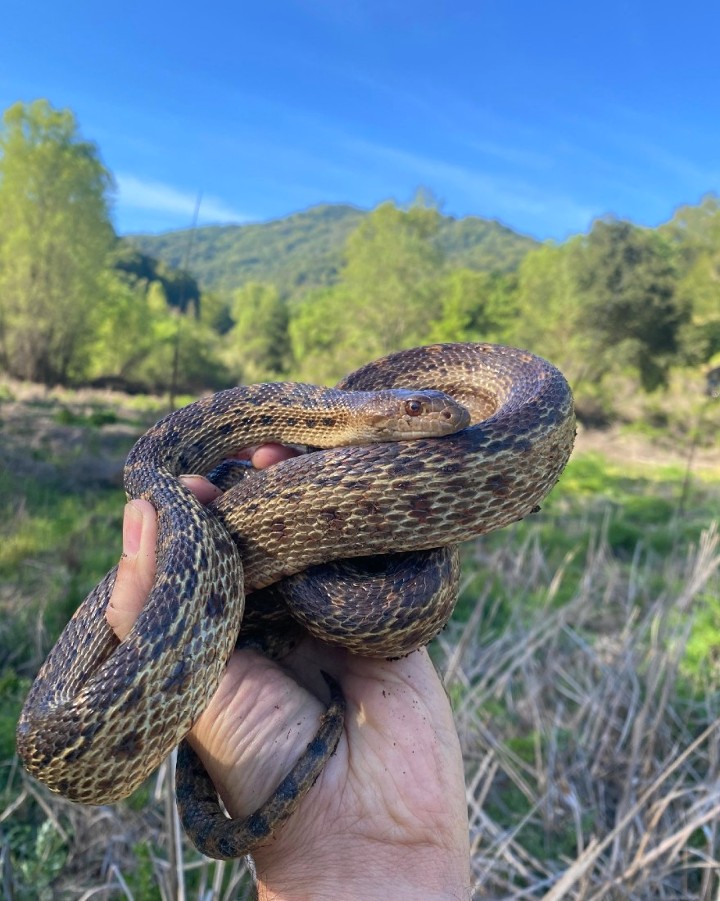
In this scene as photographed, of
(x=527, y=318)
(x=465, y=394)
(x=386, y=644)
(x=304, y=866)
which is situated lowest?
(x=304, y=866)

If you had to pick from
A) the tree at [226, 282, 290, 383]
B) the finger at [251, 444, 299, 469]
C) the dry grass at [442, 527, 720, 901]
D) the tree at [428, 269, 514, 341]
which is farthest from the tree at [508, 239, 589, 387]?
the finger at [251, 444, 299, 469]

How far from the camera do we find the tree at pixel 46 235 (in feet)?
124

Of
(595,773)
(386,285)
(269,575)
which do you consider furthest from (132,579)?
(386,285)

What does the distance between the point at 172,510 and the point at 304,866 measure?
1.51 meters

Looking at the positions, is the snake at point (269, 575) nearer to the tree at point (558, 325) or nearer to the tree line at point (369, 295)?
the tree line at point (369, 295)

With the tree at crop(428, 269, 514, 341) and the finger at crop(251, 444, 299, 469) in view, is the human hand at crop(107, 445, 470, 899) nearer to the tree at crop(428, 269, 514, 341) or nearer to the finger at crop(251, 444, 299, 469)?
the finger at crop(251, 444, 299, 469)

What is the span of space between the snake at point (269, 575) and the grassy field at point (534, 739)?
103 cm

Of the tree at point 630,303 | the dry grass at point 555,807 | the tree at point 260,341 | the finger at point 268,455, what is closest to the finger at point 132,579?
the finger at point 268,455

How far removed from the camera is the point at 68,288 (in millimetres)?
40344

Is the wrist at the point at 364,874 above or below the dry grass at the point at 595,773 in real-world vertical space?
above

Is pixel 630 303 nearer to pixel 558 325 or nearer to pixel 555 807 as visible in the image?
pixel 558 325

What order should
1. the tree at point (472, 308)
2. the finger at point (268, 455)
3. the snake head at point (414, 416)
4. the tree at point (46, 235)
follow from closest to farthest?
the snake head at point (414, 416) → the finger at point (268, 455) → the tree at point (46, 235) → the tree at point (472, 308)

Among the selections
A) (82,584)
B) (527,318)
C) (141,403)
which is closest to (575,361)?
(527,318)

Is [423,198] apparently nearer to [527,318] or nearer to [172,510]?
[527,318]
